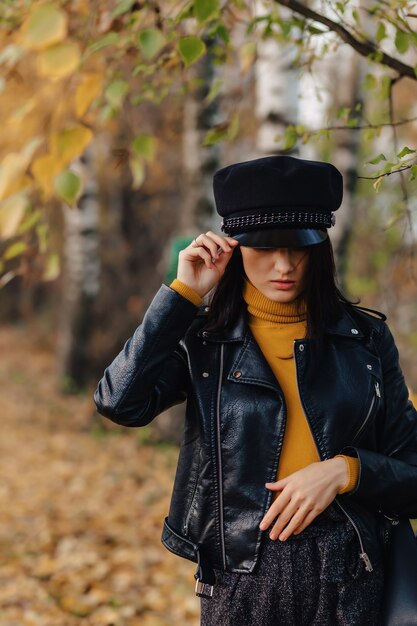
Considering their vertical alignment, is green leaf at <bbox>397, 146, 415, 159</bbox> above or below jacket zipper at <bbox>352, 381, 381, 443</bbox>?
above

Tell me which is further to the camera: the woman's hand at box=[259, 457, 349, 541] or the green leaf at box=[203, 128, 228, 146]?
the green leaf at box=[203, 128, 228, 146]

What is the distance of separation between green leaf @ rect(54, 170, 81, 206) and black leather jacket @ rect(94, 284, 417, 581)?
0.53 metres

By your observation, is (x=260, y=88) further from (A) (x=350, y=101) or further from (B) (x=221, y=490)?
(B) (x=221, y=490)

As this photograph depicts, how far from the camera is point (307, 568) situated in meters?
1.91

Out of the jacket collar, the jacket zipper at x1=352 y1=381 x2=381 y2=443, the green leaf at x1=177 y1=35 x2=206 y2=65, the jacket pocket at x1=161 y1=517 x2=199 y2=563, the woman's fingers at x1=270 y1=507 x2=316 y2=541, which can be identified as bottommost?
the jacket pocket at x1=161 y1=517 x2=199 y2=563

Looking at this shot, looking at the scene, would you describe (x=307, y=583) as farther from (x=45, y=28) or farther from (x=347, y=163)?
(x=347, y=163)

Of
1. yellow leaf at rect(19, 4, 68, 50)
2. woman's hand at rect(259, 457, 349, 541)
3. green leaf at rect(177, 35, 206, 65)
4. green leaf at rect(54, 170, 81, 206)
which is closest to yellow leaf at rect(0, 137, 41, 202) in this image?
green leaf at rect(54, 170, 81, 206)

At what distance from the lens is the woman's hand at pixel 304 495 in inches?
72.2

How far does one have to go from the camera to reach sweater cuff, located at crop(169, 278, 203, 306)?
1936mm

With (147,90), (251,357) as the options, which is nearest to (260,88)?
(147,90)

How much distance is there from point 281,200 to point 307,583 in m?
0.97

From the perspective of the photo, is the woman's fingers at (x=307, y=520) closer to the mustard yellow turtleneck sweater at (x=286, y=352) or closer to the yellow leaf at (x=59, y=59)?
the mustard yellow turtleneck sweater at (x=286, y=352)

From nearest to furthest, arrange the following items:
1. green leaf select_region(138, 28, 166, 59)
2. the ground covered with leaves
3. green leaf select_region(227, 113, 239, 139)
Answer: green leaf select_region(138, 28, 166, 59) → green leaf select_region(227, 113, 239, 139) → the ground covered with leaves

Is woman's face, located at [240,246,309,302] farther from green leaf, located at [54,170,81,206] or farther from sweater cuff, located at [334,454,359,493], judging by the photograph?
green leaf, located at [54,170,81,206]
